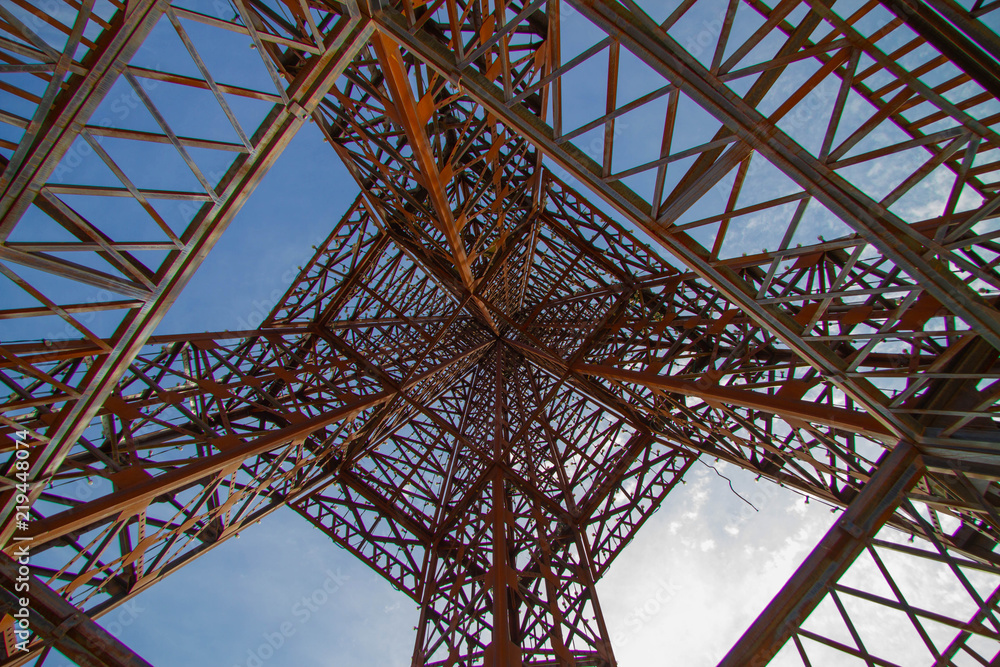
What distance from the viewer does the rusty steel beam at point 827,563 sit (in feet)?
18.1

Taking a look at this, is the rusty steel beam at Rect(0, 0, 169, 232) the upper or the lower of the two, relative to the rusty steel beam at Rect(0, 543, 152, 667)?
upper

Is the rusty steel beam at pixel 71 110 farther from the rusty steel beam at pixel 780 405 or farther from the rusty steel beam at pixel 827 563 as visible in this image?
the rusty steel beam at pixel 827 563

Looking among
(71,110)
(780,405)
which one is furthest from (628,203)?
(71,110)

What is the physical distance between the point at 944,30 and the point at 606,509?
14.0 m

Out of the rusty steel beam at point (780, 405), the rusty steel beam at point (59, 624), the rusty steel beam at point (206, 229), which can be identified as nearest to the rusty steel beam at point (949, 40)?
the rusty steel beam at point (780, 405)

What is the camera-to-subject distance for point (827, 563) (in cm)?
566

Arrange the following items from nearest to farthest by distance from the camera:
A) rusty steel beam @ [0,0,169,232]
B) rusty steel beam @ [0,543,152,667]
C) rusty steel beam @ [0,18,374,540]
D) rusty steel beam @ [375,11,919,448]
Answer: rusty steel beam @ [0,543,152,667] < rusty steel beam @ [0,0,169,232] < rusty steel beam @ [375,11,919,448] < rusty steel beam @ [0,18,374,540]

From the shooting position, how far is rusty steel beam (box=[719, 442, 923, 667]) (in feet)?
18.1

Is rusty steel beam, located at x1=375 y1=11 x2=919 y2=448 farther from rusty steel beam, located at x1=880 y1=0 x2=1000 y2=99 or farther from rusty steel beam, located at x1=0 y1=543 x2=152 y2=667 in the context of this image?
Result: rusty steel beam, located at x1=0 y1=543 x2=152 y2=667

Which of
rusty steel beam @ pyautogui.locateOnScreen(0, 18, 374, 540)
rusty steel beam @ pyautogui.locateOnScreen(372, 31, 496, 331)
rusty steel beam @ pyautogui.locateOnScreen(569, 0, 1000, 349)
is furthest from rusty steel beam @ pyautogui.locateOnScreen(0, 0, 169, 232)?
rusty steel beam @ pyautogui.locateOnScreen(569, 0, 1000, 349)

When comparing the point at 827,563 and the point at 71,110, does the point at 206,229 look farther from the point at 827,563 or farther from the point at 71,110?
the point at 827,563

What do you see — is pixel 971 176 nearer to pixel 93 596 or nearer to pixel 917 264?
pixel 917 264

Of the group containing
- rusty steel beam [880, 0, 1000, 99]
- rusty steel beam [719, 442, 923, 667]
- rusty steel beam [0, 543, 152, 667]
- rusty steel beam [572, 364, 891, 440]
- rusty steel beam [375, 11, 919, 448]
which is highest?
rusty steel beam [880, 0, 1000, 99]

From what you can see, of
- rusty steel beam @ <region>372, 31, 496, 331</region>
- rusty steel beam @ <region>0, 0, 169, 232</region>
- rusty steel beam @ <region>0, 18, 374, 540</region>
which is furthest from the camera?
rusty steel beam @ <region>372, 31, 496, 331</region>
